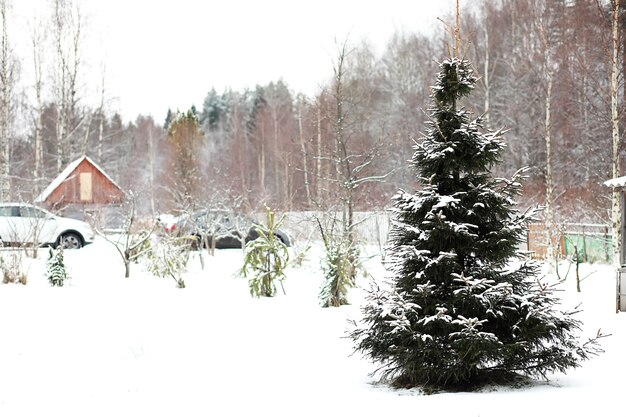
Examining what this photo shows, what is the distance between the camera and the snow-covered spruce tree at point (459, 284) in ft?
17.4

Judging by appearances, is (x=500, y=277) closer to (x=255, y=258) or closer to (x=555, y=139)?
(x=255, y=258)

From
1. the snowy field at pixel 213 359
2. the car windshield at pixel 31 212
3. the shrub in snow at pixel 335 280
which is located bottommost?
the snowy field at pixel 213 359

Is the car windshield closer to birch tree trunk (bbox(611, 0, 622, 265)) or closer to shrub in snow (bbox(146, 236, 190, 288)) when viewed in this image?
shrub in snow (bbox(146, 236, 190, 288))

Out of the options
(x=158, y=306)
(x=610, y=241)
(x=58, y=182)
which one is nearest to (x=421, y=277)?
(x=158, y=306)

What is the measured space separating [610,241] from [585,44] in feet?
16.3

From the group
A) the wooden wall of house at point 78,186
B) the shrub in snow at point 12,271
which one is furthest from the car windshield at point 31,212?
the wooden wall of house at point 78,186

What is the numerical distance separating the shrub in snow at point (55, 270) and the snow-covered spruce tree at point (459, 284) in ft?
25.6

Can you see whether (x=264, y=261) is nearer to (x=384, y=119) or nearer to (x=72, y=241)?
(x=72, y=241)

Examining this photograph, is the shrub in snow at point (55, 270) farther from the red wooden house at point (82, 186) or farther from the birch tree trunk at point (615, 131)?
the red wooden house at point (82, 186)

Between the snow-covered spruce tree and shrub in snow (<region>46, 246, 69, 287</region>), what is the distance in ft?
25.6

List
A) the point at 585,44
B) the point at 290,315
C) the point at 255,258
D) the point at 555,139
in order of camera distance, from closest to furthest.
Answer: the point at 290,315 → the point at 255,258 → the point at 585,44 → the point at 555,139

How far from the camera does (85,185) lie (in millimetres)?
26578

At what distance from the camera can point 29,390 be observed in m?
6.01

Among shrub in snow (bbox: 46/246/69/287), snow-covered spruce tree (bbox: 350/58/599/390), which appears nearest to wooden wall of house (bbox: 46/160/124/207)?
shrub in snow (bbox: 46/246/69/287)
